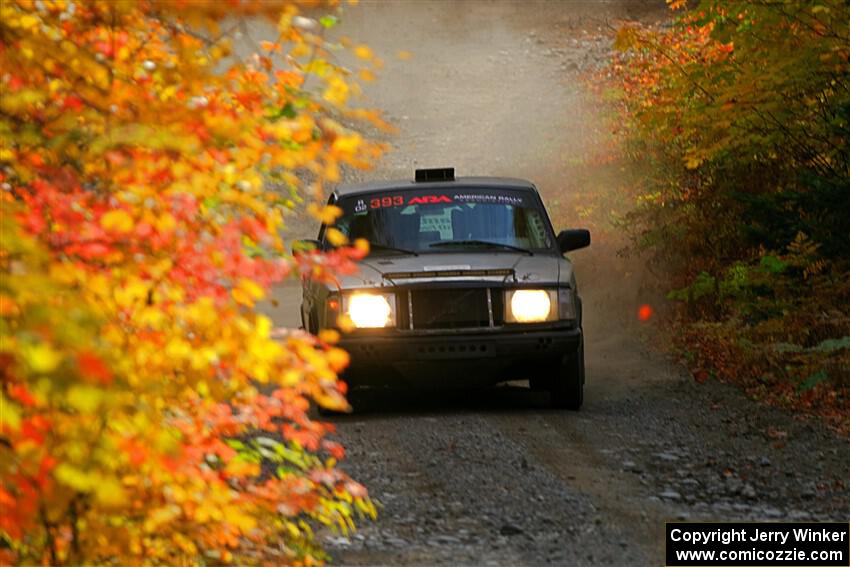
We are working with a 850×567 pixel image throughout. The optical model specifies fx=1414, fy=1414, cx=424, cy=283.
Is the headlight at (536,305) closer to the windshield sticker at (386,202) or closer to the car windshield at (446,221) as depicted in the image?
the car windshield at (446,221)

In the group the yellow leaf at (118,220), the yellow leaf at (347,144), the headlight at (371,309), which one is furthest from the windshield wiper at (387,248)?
Answer: the yellow leaf at (118,220)

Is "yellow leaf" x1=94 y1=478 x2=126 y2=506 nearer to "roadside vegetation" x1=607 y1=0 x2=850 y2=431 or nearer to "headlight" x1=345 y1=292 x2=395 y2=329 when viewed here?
"headlight" x1=345 y1=292 x2=395 y2=329

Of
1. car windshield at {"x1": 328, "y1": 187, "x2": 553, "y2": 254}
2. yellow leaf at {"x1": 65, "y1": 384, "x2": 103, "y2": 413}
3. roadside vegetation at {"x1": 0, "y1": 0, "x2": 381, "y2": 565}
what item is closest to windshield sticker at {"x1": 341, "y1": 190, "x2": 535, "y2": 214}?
car windshield at {"x1": 328, "y1": 187, "x2": 553, "y2": 254}

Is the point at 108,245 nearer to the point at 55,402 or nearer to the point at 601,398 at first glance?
the point at 55,402

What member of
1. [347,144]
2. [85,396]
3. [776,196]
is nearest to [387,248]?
[776,196]

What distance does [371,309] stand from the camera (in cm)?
1045

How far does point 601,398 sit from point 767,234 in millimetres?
2834

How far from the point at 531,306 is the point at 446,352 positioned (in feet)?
2.44

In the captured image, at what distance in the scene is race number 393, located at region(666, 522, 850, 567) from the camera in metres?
6.70

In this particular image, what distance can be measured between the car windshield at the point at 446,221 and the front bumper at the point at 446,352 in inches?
42.7

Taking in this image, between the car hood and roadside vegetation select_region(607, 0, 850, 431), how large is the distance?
2.03m

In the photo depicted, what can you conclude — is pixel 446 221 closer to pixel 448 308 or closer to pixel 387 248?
pixel 387 248

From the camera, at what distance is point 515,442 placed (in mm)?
9578

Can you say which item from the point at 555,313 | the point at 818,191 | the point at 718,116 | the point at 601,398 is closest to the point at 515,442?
the point at 555,313
